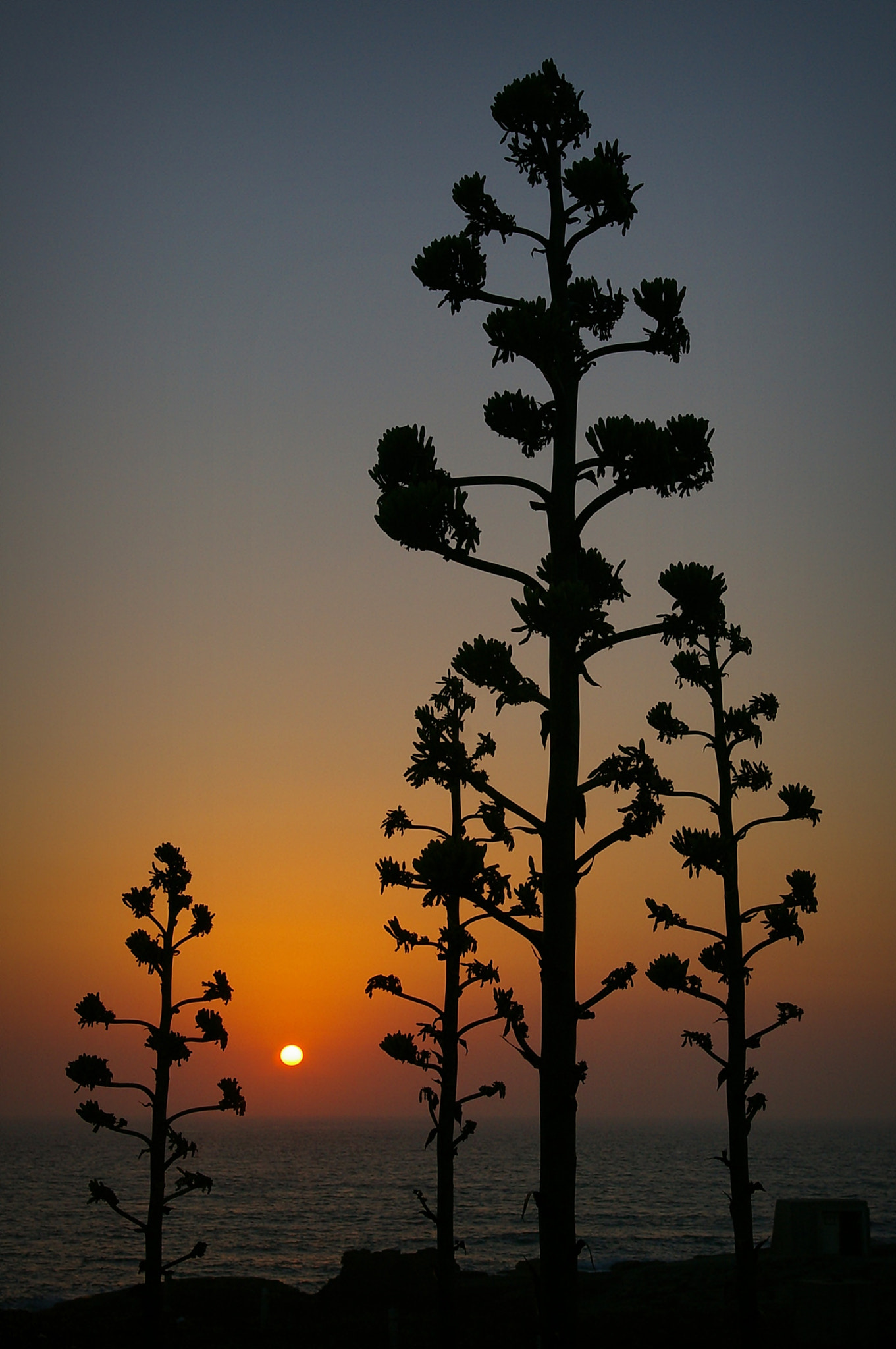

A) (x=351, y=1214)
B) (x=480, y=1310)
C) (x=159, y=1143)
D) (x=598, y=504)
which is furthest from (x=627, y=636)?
(x=351, y=1214)

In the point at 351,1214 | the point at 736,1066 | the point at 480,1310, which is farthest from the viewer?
the point at 351,1214

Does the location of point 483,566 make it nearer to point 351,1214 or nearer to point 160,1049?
point 160,1049

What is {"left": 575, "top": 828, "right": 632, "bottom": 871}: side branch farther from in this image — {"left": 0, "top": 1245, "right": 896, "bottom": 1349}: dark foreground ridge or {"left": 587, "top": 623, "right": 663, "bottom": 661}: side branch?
{"left": 0, "top": 1245, "right": 896, "bottom": 1349}: dark foreground ridge

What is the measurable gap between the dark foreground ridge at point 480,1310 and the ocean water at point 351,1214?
9.59 feet

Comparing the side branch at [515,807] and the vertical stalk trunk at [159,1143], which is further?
the vertical stalk trunk at [159,1143]

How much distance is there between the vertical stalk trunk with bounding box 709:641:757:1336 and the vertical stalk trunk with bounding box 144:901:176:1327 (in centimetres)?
991

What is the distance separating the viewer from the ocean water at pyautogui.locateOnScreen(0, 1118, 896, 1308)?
6388 cm

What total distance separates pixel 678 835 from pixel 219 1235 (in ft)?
256

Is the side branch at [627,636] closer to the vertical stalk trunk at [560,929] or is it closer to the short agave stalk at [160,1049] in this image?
the vertical stalk trunk at [560,929]

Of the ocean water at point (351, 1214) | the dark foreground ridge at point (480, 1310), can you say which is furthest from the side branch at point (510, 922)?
the ocean water at point (351, 1214)

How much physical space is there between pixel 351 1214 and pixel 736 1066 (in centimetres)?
9146

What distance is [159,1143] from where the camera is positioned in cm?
1958

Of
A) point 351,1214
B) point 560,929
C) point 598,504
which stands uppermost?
point 598,504

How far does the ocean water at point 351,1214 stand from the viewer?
210 feet
